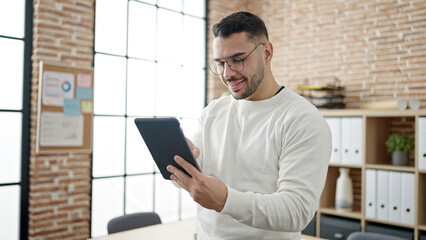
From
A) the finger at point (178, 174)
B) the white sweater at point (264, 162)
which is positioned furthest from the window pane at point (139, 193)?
the finger at point (178, 174)

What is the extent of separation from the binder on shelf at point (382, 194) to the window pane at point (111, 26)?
2.68 metres

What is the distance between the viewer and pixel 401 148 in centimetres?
340

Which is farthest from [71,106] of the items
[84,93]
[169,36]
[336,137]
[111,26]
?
[336,137]

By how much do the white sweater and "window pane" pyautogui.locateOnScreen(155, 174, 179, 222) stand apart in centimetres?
271

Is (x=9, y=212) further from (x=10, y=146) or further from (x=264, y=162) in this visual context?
(x=264, y=162)

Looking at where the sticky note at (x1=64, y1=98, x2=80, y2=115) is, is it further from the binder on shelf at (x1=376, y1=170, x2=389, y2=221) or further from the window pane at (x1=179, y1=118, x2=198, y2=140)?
the binder on shelf at (x1=376, y1=170, x2=389, y2=221)

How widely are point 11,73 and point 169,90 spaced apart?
5.41 ft

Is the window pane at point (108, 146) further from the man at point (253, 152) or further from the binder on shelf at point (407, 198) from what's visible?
the binder on shelf at point (407, 198)

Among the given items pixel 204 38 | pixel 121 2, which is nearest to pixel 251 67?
pixel 121 2

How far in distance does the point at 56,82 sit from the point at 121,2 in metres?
1.15

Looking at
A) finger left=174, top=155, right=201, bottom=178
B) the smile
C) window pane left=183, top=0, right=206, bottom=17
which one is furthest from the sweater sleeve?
window pane left=183, top=0, right=206, bottom=17

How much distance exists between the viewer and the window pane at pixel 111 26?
145 inches

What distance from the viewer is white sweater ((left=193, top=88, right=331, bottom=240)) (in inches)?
46.5

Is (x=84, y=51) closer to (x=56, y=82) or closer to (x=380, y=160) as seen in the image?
(x=56, y=82)
